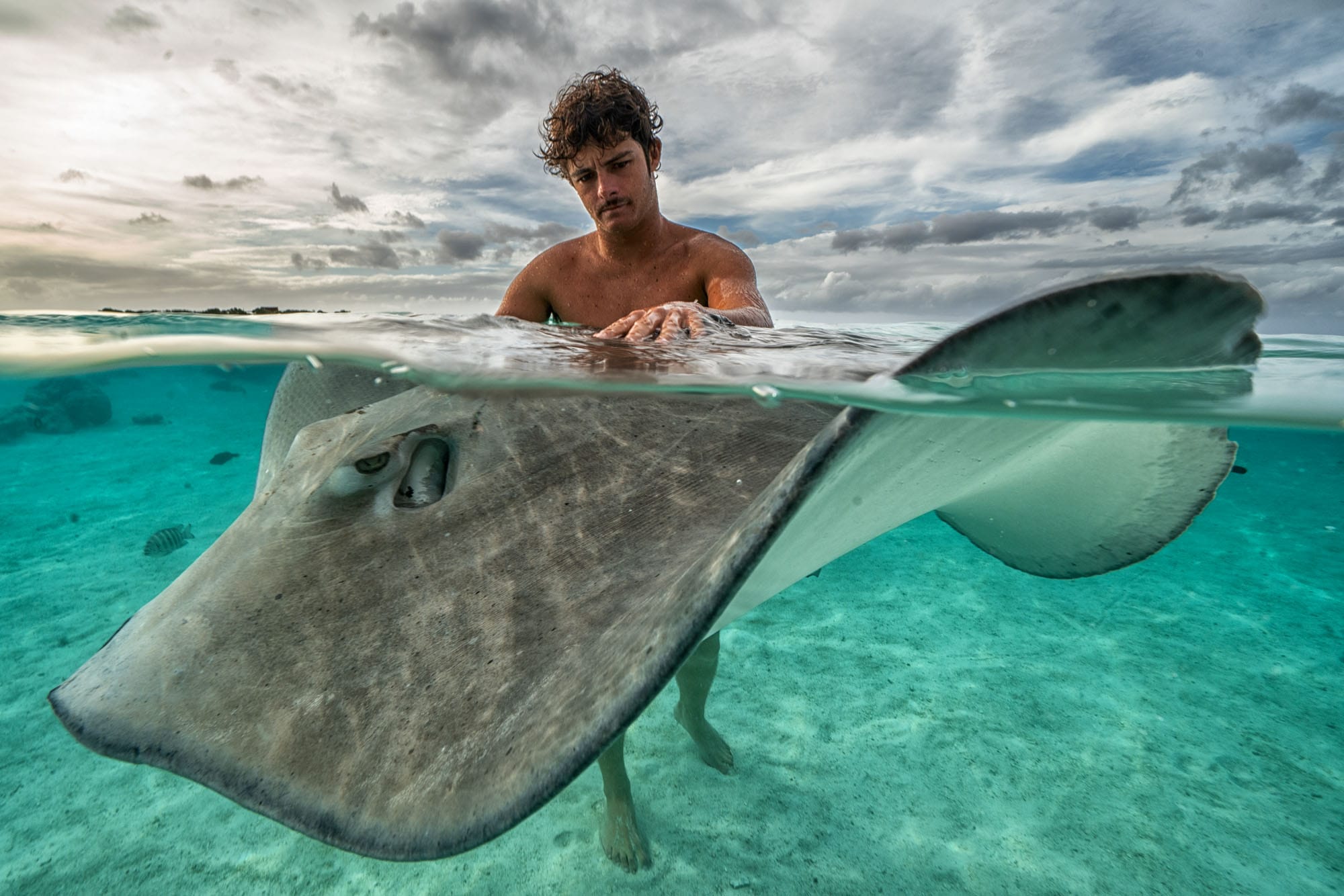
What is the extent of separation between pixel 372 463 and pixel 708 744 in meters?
3.61

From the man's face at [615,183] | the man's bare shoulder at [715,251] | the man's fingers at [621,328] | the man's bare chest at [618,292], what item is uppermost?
the man's face at [615,183]

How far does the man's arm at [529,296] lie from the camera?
559 cm

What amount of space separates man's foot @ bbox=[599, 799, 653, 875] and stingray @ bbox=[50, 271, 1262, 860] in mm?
2780

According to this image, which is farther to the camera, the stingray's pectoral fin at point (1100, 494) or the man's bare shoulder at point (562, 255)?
the man's bare shoulder at point (562, 255)

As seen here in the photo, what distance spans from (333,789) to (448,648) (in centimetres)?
35

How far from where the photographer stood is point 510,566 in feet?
5.60

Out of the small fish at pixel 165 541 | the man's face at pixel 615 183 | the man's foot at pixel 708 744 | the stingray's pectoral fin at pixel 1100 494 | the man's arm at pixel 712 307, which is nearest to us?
the stingray's pectoral fin at pixel 1100 494

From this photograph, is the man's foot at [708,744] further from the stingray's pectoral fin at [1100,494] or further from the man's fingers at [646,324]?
the man's fingers at [646,324]

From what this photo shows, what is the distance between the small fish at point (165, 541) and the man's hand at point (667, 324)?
9.12 metres

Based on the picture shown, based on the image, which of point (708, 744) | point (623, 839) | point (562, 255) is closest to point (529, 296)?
point (562, 255)

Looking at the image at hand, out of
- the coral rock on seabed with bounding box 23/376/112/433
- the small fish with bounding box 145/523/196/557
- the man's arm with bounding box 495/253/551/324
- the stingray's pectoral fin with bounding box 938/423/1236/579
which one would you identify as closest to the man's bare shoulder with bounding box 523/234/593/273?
the man's arm with bounding box 495/253/551/324

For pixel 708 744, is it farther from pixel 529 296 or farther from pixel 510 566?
pixel 529 296

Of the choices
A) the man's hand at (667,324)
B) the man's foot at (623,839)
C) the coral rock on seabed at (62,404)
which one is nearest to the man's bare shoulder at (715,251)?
the man's hand at (667,324)

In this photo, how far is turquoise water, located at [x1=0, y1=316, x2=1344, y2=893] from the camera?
3.39 meters
